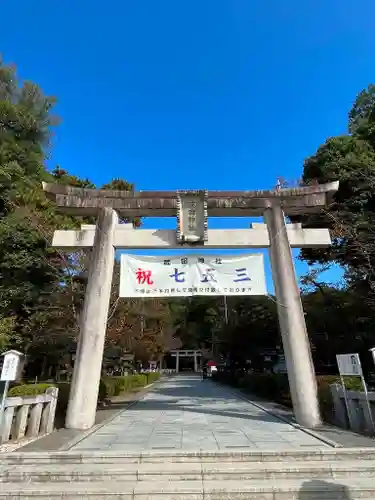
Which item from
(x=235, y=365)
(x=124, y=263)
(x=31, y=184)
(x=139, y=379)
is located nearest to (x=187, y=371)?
(x=235, y=365)

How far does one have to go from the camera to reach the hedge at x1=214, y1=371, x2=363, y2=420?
31.1ft

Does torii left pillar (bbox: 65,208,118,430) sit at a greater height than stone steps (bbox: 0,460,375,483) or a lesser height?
greater

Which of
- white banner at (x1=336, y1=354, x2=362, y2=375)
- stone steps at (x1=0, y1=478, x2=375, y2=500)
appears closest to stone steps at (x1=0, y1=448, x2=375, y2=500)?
stone steps at (x1=0, y1=478, x2=375, y2=500)

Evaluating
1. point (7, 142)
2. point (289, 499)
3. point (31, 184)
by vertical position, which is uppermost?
point (7, 142)

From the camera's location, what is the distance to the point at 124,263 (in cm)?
945

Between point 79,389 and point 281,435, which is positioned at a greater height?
point 79,389

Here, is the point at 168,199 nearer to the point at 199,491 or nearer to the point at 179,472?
the point at 179,472

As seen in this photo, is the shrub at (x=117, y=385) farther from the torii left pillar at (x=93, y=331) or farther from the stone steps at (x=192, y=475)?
the stone steps at (x=192, y=475)

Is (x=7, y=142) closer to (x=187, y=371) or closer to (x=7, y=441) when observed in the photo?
(x=7, y=441)

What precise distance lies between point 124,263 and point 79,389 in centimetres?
324

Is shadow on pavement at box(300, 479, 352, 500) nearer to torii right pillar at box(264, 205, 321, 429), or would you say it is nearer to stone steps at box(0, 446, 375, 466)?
stone steps at box(0, 446, 375, 466)

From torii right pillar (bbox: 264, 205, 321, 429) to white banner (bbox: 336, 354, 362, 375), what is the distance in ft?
2.24

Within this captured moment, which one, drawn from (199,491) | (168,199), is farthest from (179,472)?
(168,199)

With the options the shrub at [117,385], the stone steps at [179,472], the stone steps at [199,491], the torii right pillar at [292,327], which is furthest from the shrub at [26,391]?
the torii right pillar at [292,327]
